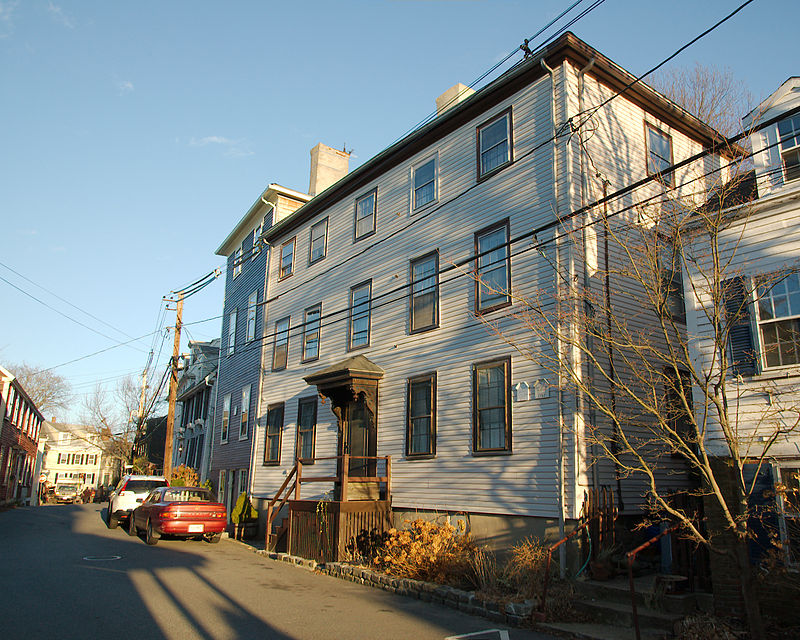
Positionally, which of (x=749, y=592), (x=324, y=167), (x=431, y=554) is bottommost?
(x=431, y=554)

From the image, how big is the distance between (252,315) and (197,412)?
48.8 ft

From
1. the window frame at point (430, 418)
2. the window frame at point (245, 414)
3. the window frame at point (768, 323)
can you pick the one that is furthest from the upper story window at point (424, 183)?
the window frame at point (245, 414)

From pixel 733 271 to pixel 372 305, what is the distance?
9.94 metres

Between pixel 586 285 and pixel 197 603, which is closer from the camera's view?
pixel 197 603

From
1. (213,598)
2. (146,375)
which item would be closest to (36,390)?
(146,375)

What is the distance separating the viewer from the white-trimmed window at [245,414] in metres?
24.5

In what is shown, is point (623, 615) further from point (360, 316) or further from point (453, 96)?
point (453, 96)

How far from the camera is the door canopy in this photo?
16016mm

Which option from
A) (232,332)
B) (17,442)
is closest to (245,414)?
(232,332)

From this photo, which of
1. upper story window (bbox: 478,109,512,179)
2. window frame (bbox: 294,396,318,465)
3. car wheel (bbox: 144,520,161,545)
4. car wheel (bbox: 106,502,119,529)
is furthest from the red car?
upper story window (bbox: 478,109,512,179)

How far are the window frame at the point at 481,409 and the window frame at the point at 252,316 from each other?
1343 centimetres

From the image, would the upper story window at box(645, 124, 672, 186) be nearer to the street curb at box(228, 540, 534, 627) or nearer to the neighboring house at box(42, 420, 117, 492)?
the street curb at box(228, 540, 534, 627)

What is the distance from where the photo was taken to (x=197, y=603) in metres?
10.1

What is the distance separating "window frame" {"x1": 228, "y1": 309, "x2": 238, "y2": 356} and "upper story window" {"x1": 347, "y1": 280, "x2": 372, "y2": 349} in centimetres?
1057
